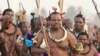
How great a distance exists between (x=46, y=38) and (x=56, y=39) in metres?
0.25

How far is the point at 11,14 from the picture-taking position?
1458 centimetres

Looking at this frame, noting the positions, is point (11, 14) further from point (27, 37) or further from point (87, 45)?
point (87, 45)

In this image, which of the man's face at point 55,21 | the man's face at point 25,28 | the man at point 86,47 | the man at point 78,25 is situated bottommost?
the man at point 86,47

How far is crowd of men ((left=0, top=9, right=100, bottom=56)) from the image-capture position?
12680 mm

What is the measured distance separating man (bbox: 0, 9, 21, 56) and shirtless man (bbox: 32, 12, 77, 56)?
1843 millimetres

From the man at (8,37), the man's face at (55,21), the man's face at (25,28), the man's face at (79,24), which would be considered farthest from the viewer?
the man's face at (25,28)

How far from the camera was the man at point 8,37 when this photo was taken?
47.5 feet

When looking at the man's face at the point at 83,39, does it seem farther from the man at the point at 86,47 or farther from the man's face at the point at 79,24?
the man's face at the point at 79,24

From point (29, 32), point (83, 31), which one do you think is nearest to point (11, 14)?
point (29, 32)

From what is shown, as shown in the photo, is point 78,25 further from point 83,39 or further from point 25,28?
point 25,28

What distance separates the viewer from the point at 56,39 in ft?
41.7

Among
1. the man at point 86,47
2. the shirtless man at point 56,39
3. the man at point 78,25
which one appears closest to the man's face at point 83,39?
the man at point 86,47

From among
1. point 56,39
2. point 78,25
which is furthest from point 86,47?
point 56,39

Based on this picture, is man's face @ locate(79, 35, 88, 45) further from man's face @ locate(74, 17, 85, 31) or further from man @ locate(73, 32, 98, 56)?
man's face @ locate(74, 17, 85, 31)
